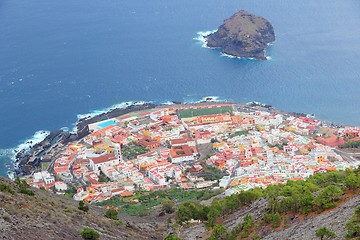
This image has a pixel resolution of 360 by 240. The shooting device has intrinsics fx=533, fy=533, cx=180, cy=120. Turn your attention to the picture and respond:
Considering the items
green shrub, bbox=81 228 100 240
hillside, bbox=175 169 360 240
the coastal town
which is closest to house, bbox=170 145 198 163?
the coastal town

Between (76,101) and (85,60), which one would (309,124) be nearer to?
(76,101)

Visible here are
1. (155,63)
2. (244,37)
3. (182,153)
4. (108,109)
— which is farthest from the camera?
(244,37)

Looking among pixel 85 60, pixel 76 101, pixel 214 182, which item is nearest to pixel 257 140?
pixel 214 182

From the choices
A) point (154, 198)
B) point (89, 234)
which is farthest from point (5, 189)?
point (154, 198)

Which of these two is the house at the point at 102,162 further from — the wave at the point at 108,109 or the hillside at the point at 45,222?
the hillside at the point at 45,222

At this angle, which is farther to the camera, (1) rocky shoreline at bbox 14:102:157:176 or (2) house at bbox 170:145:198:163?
(1) rocky shoreline at bbox 14:102:157:176

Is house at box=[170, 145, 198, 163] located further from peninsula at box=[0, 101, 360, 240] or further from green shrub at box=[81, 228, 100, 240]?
green shrub at box=[81, 228, 100, 240]

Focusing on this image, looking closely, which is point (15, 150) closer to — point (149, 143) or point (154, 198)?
point (149, 143)
